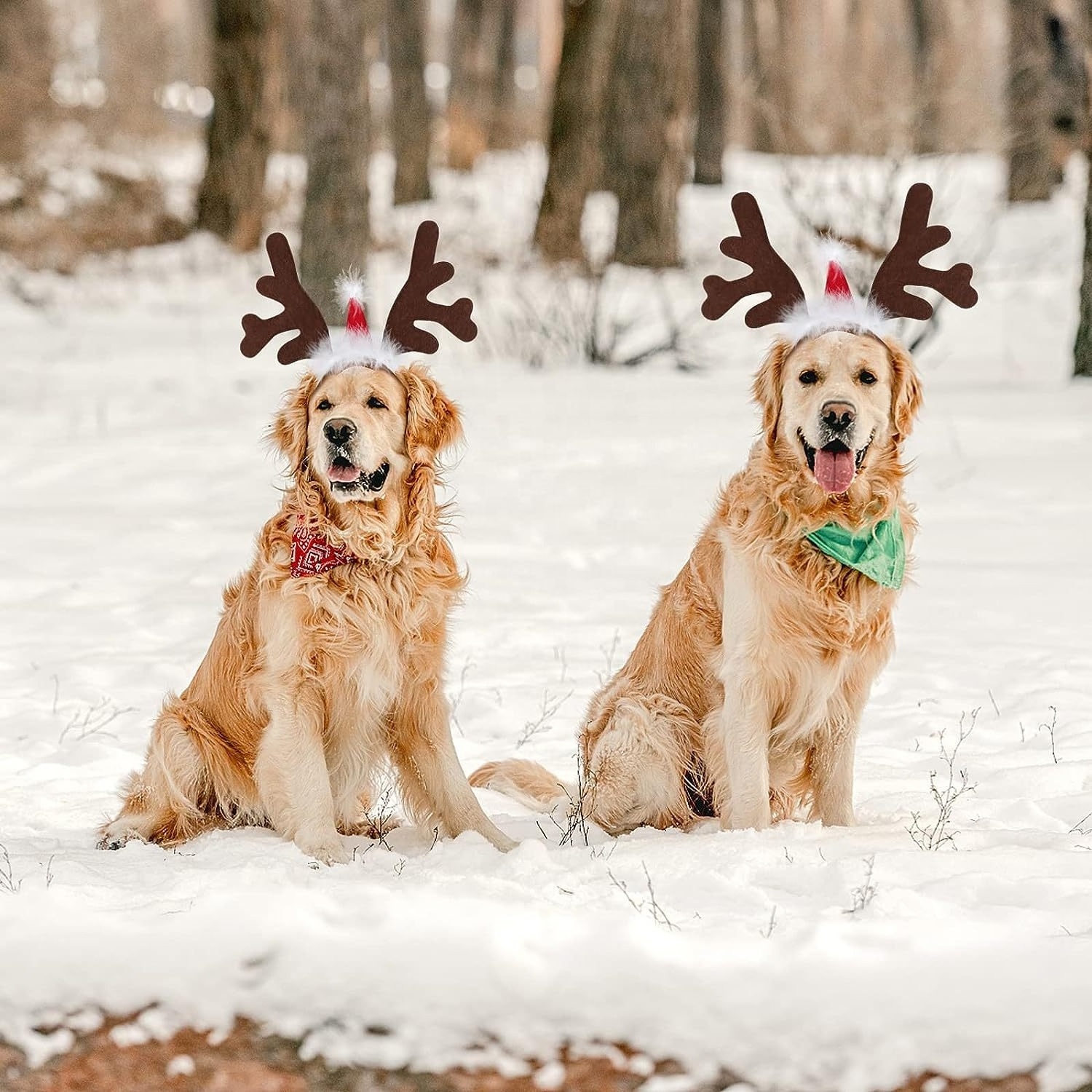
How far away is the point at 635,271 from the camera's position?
47.4ft

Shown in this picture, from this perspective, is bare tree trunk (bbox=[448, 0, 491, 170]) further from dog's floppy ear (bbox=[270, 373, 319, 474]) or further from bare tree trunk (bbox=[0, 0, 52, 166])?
dog's floppy ear (bbox=[270, 373, 319, 474])

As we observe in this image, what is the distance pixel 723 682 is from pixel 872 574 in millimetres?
493

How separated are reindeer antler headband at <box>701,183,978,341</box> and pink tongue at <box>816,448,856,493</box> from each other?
371 mm

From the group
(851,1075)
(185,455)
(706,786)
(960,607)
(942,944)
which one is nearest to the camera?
(851,1075)

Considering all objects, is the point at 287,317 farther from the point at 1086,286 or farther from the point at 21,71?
the point at 21,71

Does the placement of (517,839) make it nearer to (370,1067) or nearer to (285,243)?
(370,1067)

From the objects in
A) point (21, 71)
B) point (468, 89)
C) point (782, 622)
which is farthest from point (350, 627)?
point (468, 89)

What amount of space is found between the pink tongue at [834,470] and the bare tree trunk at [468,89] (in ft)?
67.4

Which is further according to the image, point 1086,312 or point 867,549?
Result: point 1086,312

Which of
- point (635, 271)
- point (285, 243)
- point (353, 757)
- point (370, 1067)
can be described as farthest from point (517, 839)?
point (635, 271)

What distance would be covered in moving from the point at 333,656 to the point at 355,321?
3.01 ft

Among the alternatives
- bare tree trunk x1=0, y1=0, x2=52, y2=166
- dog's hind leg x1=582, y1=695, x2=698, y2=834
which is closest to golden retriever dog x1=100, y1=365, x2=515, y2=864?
dog's hind leg x1=582, y1=695, x2=698, y2=834

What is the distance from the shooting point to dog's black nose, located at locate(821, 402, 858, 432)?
377 cm

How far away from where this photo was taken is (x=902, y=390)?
13.0ft
